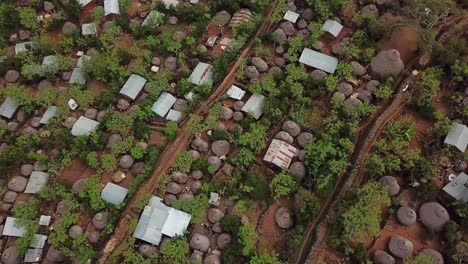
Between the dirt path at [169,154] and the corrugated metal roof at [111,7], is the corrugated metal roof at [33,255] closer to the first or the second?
the dirt path at [169,154]

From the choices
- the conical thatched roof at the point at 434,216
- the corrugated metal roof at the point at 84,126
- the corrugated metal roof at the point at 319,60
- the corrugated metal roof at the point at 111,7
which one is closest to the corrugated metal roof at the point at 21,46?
the corrugated metal roof at the point at 111,7

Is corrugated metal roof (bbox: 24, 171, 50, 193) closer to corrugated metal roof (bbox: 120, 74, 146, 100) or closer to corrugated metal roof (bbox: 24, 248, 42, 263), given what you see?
corrugated metal roof (bbox: 24, 248, 42, 263)

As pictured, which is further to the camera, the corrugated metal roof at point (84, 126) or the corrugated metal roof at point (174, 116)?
the corrugated metal roof at point (174, 116)

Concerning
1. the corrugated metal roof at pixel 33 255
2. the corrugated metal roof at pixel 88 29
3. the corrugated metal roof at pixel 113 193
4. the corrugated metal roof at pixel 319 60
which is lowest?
the corrugated metal roof at pixel 33 255

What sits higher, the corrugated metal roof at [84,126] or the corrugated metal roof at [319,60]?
the corrugated metal roof at [319,60]

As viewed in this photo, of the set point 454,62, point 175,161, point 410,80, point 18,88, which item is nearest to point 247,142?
point 175,161

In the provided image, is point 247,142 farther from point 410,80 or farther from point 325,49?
point 410,80

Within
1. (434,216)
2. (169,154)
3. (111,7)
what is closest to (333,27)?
(434,216)

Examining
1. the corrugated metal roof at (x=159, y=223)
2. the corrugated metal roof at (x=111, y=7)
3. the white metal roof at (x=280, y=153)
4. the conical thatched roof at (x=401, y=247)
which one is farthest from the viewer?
the corrugated metal roof at (x=111, y=7)
